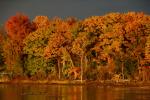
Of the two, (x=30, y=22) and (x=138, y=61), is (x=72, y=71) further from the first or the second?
(x=30, y=22)

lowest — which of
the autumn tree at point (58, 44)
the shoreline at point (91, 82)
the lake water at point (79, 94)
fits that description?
the lake water at point (79, 94)

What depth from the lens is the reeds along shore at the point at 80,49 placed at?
6888 centimetres

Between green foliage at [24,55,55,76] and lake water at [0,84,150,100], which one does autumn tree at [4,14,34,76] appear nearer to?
green foliage at [24,55,55,76]

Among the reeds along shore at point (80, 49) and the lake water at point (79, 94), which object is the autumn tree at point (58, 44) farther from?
the lake water at point (79, 94)

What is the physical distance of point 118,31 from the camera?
69.9 meters

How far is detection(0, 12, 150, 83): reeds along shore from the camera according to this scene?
2712 inches

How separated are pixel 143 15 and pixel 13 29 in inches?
864

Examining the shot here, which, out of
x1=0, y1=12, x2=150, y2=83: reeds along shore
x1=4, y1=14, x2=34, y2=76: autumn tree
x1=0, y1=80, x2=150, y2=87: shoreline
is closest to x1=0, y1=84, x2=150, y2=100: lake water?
x1=0, y1=80, x2=150, y2=87: shoreline

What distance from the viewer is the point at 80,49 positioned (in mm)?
71000

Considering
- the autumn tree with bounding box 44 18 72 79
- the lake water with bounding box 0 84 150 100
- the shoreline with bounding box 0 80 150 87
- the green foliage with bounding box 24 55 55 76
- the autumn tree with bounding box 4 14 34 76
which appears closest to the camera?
the lake water with bounding box 0 84 150 100

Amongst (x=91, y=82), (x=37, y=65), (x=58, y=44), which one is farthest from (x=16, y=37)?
(x=91, y=82)

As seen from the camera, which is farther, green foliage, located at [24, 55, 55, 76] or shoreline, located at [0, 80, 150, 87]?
green foliage, located at [24, 55, 55, 76]

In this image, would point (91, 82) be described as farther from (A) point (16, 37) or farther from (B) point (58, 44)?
(A) point (16, 37)

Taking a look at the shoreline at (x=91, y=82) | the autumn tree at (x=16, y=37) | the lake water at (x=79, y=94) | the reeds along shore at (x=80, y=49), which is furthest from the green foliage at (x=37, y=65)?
the lake water at (x=79, y=94)
